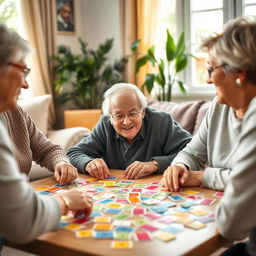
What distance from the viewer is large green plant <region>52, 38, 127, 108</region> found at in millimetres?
5164

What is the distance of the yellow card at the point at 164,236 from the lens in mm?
1227

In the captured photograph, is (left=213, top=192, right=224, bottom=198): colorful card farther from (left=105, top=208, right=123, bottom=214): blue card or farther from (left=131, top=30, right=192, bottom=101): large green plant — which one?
(left=131, top=30, right=192, bottom=101): large green plant

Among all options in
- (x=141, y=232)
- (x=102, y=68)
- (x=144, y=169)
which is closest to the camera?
(x=141, y=232)

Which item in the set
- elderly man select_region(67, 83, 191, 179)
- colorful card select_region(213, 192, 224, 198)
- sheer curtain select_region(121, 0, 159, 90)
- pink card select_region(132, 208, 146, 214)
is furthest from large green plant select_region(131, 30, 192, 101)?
pink card select_region(132, 208, 146, 214)

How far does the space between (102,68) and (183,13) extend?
1388 millimetres

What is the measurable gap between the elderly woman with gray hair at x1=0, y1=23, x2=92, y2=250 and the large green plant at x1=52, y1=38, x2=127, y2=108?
3635 millimetres

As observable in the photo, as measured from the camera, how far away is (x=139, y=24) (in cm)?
516

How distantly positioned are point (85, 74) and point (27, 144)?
3.16 m

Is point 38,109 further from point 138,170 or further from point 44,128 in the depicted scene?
point 138,170

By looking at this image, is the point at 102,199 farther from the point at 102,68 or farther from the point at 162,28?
the point at 102,68

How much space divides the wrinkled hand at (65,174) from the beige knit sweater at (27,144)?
10 cm

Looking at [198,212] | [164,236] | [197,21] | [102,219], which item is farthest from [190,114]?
[164,236]

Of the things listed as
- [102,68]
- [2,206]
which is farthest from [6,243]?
[102,68]

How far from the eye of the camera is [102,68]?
579 centimetres
